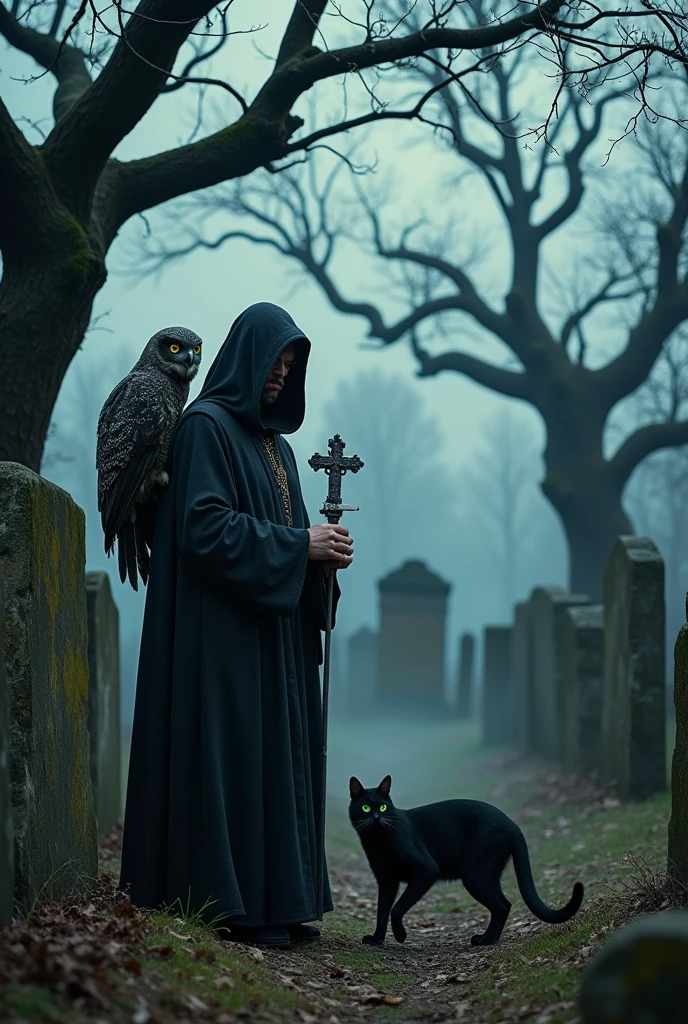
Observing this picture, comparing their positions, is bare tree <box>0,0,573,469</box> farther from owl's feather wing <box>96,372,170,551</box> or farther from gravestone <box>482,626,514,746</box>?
gravestone <box>482,626,514,746</box>

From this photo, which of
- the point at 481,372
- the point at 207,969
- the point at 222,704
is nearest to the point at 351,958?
the point at 222,704

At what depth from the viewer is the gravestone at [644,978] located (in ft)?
8.86

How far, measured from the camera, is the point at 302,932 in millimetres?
5348

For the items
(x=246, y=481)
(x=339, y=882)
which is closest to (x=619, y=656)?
(x=339, y=882)

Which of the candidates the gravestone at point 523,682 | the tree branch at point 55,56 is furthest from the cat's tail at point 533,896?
the gravestone at point 523,682

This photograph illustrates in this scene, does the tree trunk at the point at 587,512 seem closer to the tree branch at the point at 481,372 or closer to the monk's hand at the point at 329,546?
the tree branch at the point at 481,372

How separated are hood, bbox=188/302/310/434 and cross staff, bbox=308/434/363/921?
0.23m

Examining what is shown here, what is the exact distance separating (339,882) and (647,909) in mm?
3557

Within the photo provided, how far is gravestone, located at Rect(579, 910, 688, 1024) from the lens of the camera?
2.70 metres

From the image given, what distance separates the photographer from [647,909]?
16.7 feet

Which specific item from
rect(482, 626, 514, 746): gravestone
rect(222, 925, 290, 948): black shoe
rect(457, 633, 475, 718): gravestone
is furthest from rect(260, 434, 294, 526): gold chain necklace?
rect(457, 633, 475, 718): gravestone

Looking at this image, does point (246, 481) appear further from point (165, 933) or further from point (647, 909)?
point (647, 909)

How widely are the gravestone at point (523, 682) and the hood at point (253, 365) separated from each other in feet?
32.2

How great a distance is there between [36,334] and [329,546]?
241 cm
